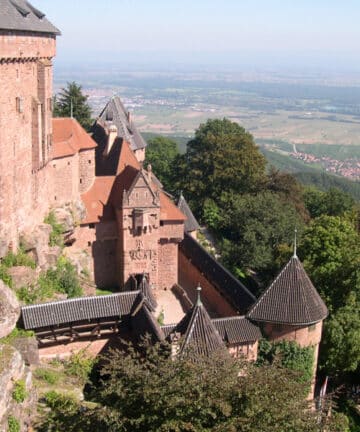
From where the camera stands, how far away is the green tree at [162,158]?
2179 inches

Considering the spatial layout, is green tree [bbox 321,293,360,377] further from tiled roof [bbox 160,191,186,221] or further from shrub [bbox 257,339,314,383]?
tiled roof [bbox 160,191,186,221]

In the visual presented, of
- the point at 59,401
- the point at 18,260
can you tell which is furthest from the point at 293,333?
the point at 18,260

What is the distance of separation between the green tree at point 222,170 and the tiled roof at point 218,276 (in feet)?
33.5

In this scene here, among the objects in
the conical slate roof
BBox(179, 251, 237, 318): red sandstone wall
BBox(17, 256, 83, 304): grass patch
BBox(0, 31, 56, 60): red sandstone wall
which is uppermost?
BBox(0, 31, 56, 60): red sandstone wall

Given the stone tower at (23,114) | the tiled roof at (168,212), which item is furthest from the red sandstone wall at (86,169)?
the tiled roof at (168,212)

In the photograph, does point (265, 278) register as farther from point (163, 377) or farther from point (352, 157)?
point (352, 157)

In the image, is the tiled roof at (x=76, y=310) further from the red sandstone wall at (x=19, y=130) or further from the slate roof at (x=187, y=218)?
the slate roof at (x=187, y=218)

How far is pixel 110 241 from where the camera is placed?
32.8m

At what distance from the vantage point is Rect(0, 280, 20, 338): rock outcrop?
21031 mm

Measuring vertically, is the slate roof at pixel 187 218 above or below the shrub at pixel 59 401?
above

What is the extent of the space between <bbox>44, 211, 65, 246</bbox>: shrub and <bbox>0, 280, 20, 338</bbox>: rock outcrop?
6.84 meters

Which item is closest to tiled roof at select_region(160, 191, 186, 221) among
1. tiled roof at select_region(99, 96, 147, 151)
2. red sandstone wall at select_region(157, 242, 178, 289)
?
red sandstone wall at select_region(157, 242, 178, 289)

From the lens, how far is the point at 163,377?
15.5 metres

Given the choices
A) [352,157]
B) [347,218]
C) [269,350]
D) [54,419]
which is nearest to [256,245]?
[347,218]
